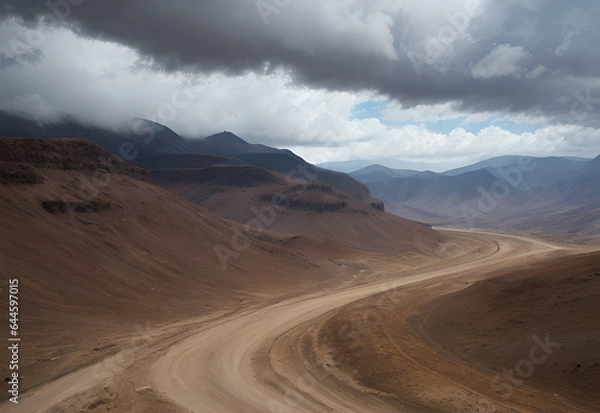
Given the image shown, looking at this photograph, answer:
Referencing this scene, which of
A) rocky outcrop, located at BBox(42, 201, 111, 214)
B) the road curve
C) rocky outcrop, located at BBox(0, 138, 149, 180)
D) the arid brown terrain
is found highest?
rocky outcrop, located at BBox(0, 138, 149, 180)

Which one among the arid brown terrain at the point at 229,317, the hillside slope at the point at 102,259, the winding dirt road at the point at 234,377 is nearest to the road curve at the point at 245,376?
the winding dirt road at the point at 234,377

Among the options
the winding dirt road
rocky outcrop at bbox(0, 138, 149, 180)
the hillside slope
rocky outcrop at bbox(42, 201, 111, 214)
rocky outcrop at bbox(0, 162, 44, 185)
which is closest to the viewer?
the winding dirt road

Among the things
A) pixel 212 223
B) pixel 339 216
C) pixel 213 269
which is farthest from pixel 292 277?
pixel 339 216

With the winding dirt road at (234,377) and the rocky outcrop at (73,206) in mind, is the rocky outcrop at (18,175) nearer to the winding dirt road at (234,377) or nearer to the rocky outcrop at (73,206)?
the rocky outcrop at (73,206)

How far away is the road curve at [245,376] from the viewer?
16.0m

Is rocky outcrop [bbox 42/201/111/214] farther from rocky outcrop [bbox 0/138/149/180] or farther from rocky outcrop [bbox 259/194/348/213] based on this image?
rocky outcrop [bbox 259/194/348/213]

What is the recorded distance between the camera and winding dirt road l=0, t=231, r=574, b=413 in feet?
52.3

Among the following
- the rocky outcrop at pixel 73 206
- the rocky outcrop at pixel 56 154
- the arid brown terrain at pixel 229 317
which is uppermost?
the rocky outcrop at pixel 56 154

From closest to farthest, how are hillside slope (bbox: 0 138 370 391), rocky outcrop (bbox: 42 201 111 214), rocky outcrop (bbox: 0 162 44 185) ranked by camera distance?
hillside slope (bbox: 0 138 370 391) < rocky outcrop (bbox: 0 162 44 185) < rocky outcrop (bbox: 42 201 111 214)

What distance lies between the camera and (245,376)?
19219 mm

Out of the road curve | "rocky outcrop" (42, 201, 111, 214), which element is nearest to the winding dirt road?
the road curve

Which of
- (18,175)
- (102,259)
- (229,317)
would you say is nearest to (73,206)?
(18,175)

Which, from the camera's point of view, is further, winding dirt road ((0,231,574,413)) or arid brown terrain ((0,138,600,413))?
arid brown terrain ((0,138,600,413))

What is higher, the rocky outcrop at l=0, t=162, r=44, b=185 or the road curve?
the rocky outcrop at l=0, t=162, r=44, b=185
